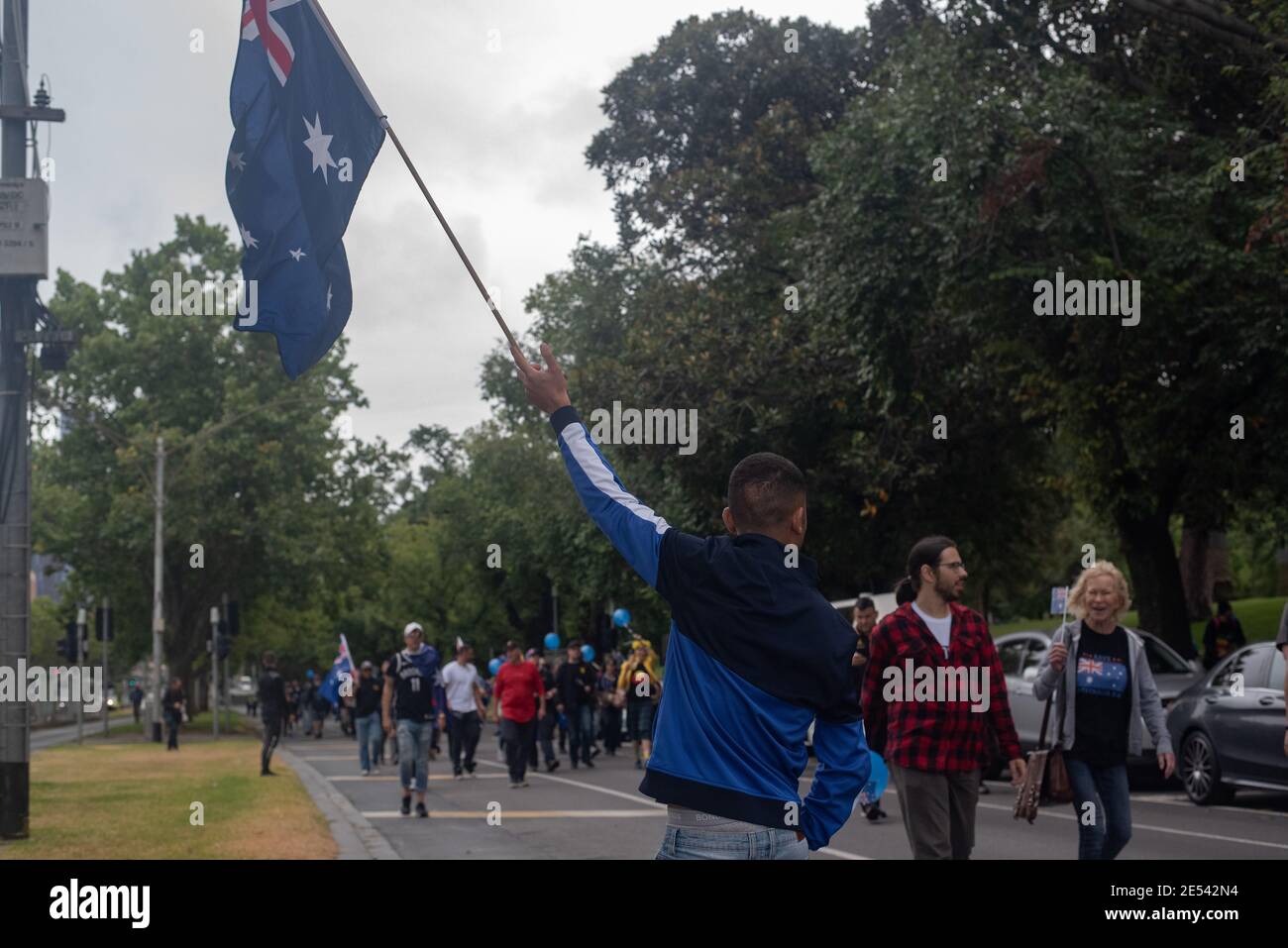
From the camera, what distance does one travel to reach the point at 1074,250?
19.8 metres

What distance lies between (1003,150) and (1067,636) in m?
12.5

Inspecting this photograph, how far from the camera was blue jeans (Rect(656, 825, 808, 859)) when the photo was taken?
13.4ft

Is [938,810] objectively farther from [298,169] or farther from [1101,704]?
[298,169]

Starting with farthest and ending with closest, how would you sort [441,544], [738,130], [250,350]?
1. [441,544]
2. [250,350]
3. [738,130]

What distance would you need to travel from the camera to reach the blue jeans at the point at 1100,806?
8008mm

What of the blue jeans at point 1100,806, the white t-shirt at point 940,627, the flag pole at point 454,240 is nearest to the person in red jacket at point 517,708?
the blue jeans at point 1100,806

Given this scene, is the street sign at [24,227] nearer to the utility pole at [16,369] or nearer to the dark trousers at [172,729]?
the utility pole at [16,369]

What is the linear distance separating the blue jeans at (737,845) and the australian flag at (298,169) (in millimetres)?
3303

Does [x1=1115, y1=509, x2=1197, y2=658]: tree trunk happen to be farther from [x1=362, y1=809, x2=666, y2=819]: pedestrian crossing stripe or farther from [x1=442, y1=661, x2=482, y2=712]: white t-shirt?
[x1=362, y1=809, x2=666, y2=819]: pedestrian crossing stripe

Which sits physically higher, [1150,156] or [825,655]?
[1150,156]

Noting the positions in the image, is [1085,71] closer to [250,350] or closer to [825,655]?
[825,655]

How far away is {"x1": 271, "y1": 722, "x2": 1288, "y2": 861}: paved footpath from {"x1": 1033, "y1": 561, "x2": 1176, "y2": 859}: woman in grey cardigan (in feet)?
12.0
